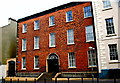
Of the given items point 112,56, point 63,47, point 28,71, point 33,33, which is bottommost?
point 28,71

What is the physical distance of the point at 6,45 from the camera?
29797 mm

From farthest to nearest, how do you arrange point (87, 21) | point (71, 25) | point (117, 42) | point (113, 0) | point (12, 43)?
point (12, 43) → point (71, 25) → point (87, 21) → point (113, 0) → point (117, 42)

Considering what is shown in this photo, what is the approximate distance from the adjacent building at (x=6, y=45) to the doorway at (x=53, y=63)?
972cm

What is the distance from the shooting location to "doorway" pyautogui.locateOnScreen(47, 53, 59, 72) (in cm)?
2225

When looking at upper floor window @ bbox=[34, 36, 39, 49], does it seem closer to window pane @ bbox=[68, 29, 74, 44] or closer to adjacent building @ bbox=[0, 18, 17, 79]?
window pane @ bbox=[68, 29, 74, 44]

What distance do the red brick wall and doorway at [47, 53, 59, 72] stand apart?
0.66 m

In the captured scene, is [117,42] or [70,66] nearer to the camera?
[117,42]

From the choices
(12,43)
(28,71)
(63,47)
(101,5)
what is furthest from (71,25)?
(12,43)

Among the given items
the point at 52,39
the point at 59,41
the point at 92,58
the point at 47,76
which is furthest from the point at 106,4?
the point at 47,76

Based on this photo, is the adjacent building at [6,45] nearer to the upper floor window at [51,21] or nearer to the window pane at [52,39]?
the window pane at [52,39]

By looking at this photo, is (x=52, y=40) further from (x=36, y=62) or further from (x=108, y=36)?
(x=108, y=36)

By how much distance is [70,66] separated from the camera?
20844mm

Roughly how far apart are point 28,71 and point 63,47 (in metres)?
8.28

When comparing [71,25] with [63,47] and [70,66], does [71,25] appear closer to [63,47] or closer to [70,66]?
[63,47]
